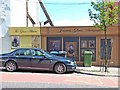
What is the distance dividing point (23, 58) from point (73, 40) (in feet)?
19.2

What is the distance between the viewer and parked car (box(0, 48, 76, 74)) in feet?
53.3

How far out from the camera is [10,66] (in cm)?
1680

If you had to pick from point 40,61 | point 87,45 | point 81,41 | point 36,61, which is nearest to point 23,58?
point 36,61

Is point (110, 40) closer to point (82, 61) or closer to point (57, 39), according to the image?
point (82, 61)

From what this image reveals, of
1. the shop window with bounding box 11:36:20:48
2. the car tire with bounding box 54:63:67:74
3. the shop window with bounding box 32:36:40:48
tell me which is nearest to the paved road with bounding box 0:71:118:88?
the car tire with bounding box 54:63:67:74

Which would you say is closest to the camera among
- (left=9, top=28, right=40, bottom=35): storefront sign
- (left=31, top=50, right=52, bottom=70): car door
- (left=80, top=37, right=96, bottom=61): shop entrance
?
(left=31, top=50, right=52, bottom=70): car door

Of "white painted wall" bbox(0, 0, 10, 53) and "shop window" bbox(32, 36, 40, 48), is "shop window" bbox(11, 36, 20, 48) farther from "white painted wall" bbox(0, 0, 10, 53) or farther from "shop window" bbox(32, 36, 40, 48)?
"shop window" bbox(32, 36, 40, 48)

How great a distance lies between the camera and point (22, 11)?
30.1 m

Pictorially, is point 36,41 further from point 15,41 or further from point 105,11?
point 105,11

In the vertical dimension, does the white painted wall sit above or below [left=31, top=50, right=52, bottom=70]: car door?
above

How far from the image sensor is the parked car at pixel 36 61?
16250mm

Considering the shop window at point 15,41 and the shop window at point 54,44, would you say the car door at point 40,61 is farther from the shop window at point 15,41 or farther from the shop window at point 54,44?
the shop window at point 15,41

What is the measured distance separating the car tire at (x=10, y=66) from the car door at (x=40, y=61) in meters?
1.17

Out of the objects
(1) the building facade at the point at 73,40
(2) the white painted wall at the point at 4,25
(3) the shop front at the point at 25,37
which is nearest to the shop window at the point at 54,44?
(1) the building facade at the point at 73,40
